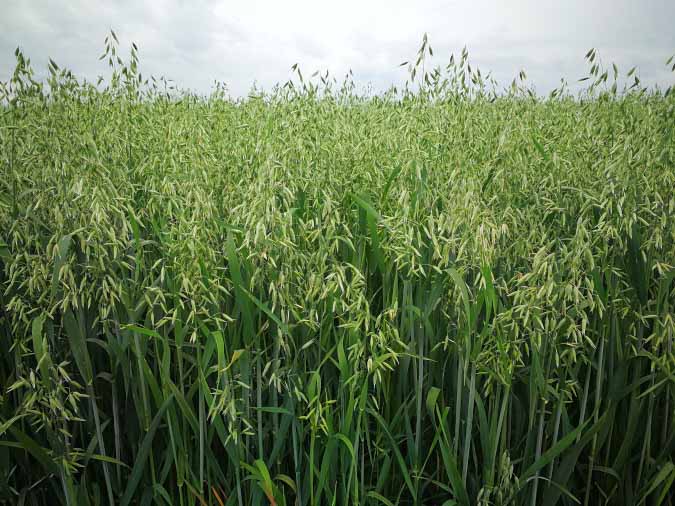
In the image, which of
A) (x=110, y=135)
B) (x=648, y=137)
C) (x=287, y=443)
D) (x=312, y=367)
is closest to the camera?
(x=312, y=367)

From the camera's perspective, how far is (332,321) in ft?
6.31

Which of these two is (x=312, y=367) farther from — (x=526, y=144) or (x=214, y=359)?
(x=526, y=144)

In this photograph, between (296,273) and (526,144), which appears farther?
(526,144)

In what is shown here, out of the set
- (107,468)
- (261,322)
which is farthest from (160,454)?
(261,322)

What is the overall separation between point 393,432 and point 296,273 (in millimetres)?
875

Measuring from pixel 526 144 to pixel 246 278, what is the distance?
158cm

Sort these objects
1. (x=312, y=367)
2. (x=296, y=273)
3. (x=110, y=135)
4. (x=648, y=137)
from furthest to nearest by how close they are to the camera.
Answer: (x=110, y=135) → (x=648, y=137) → (x=312, y=367) → (x=296, y=273)

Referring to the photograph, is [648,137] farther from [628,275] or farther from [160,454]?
[160,454]

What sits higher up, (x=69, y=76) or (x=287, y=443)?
(x=69, y=76)

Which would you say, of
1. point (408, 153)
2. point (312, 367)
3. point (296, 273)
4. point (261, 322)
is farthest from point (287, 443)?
point (408, 153)

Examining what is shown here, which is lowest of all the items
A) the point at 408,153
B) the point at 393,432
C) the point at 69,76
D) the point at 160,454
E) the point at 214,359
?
the point at 160,454

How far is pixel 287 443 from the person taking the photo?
2289mm

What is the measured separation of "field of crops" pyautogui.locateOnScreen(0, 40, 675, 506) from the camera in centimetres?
187

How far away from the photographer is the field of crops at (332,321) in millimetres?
1871
